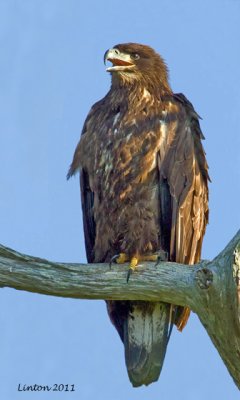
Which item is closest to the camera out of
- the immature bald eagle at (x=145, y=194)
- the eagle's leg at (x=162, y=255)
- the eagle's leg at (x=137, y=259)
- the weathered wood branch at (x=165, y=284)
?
the weathered wood branch at (x=165, y=284)

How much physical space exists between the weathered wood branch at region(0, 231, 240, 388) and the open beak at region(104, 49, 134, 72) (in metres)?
1.97

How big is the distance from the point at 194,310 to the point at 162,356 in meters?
1.32

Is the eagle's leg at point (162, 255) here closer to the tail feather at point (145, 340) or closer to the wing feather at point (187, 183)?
the wing feather at point (187, 183)

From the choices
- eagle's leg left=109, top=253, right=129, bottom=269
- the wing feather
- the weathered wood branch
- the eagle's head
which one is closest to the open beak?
the eagle's head

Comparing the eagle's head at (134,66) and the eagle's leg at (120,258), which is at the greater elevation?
the eagle's head at (134,66)

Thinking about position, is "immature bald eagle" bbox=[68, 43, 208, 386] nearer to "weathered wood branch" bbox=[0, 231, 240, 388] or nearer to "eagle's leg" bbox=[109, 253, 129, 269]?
"eagle's leg" bbox=[109, 253, 129, 269]

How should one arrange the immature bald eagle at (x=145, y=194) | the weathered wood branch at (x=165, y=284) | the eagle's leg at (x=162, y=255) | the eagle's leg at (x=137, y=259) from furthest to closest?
1. the immature bald eagle at (x=145, y=194)
2. the eagle's leg at (x=162, y=255)
3. the eagle's leg at (x=137, y=259)
4. the weathered wood branch at (x=165, y=284)

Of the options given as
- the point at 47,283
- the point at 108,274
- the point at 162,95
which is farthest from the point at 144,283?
the point at 162,95

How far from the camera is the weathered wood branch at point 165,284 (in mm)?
6160

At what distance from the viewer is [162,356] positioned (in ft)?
25.4

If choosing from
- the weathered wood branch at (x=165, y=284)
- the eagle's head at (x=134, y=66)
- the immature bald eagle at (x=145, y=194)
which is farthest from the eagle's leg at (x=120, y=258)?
the eagle's head at (x=134, y=66)

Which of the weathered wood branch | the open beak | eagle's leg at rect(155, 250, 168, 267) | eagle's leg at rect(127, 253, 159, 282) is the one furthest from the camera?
the open beak

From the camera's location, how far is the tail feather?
7.65 metres

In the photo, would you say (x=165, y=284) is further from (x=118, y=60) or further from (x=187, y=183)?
(x=118, y=60)
